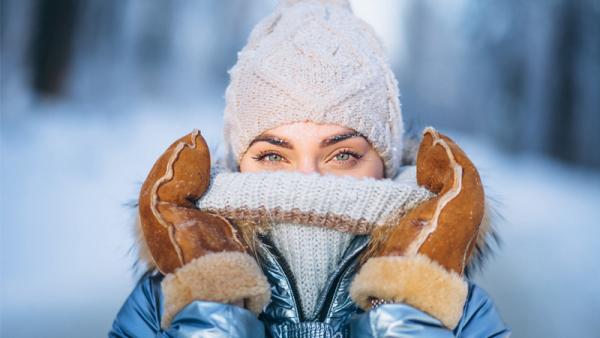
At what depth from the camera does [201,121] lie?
119 inches

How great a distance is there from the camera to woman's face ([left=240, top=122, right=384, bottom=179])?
1.18 meters

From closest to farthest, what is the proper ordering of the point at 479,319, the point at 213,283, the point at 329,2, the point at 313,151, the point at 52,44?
the point at 213,283
the point at 479,319
the point at 313,151
the point at 329,2
the point at 52,44

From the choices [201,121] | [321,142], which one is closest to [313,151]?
[321,142]

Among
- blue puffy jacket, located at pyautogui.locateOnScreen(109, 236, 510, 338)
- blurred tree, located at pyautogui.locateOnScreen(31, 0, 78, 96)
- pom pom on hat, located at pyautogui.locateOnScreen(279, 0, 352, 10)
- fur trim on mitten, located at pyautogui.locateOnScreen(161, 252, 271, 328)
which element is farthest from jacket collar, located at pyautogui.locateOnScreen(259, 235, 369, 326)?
blurred tree, located at pyautogui.locateOnScreen(31, 0, 78, 96)

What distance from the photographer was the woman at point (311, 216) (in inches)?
37.0

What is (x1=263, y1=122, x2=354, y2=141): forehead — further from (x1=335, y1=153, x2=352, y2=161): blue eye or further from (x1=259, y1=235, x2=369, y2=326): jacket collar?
(x1=259, y1=235, x2=369, y2=326): jacket collar

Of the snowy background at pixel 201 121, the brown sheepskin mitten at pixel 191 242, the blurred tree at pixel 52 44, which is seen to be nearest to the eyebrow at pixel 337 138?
the brown sheepskin mitten at pixel 191 242

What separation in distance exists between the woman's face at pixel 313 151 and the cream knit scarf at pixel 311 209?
3.4 inches

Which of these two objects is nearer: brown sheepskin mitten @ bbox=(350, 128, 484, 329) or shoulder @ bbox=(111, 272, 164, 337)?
brown sheepskin mitten @ bbox=(350, 128, 484, 329)

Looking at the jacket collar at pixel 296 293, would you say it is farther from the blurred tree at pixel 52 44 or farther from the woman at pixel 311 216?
the blurred tree at pixel 52 44

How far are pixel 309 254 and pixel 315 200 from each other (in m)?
0.10

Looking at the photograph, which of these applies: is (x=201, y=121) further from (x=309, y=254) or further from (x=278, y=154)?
(x=309, y=254)

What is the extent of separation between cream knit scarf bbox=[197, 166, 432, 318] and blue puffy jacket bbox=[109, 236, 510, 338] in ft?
0.07

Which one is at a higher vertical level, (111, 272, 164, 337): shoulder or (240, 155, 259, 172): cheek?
(240, 155, 259, 172): cheek
